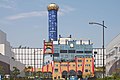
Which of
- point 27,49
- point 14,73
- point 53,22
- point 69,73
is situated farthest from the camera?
point 27,49

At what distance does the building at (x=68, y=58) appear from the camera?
502 ft

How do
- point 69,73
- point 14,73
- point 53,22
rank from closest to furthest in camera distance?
point 14,73
point 69,73
point 53,22

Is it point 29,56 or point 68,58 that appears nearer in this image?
point 68,58

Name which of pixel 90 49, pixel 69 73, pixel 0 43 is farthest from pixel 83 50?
pixel 0 43

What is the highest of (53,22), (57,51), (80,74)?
(53,22)

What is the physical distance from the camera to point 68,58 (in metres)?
159

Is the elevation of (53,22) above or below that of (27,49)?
above

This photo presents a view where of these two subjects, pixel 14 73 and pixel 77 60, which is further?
pixel 77 60

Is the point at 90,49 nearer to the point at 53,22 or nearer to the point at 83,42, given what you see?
the point at 83,42

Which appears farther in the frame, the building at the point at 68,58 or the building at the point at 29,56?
the building at the point at 29,56

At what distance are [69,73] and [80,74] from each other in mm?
4872

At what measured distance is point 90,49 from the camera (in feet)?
518

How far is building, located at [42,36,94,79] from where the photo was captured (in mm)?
153125

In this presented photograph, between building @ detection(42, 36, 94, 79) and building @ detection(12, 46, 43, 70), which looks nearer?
building @ detection(42, 36, 94, 79)
